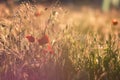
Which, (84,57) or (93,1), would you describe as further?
(93,1)

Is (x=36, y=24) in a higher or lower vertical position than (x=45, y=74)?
higher

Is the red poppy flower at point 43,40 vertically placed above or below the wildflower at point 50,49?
above

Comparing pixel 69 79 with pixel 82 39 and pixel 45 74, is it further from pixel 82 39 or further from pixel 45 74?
pixel 82 39

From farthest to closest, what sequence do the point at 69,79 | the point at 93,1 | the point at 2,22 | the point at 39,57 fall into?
1. the point at 93,1
2. the point at 2,22
3. the point at 39,57
4. the point at 69,79

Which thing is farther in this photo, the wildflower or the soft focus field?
the wildflower

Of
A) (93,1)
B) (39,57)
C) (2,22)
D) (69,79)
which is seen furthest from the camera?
(93,1)

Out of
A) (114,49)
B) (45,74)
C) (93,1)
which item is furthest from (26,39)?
(93,1)

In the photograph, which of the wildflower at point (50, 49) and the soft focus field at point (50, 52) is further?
the wildflower at point (50, 49)
